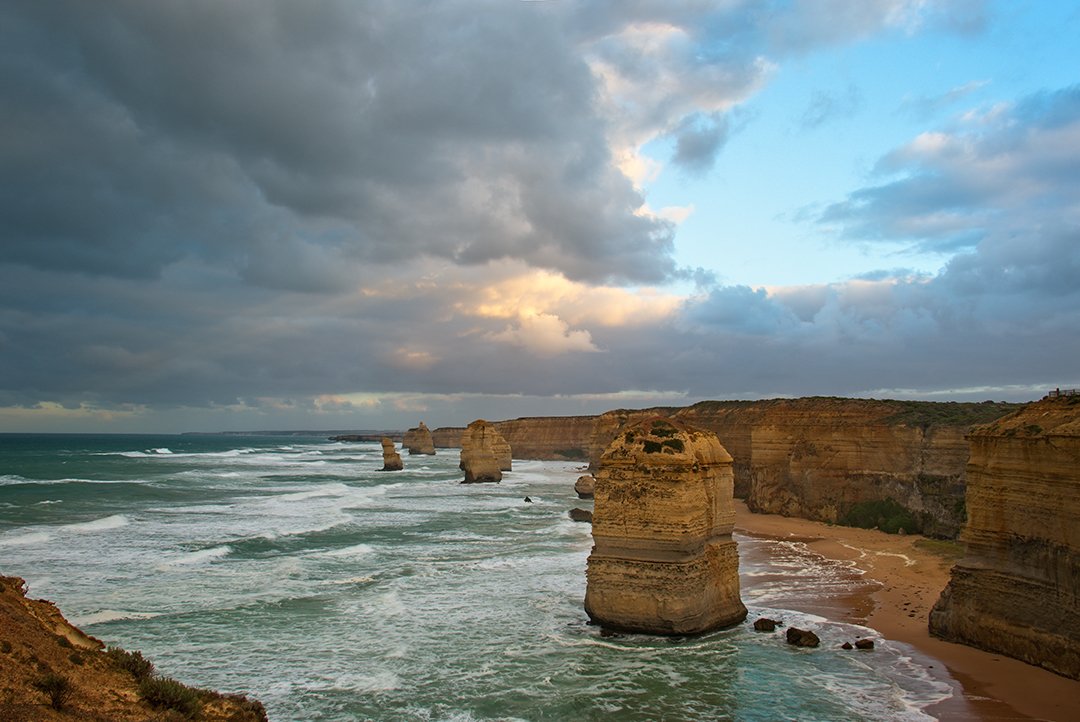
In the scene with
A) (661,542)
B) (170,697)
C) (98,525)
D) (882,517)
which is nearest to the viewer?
(170,697)

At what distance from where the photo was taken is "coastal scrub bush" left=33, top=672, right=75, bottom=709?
22.8 feet

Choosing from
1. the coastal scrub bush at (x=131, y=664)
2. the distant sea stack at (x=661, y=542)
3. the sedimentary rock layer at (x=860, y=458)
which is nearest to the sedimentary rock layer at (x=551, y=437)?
the sedimentary rock layer at (x=860, y=458)

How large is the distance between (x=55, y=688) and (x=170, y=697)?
1174mm

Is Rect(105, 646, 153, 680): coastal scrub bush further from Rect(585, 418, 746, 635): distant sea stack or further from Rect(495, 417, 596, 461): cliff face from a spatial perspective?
Rect(495, 417, 596, 461): cliff face

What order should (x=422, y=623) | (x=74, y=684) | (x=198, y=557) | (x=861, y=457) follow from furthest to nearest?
1. (x=861, y=457)
2. (x=198, y=557)
3. (x=422, y=623)
4. (x=74, y=684)

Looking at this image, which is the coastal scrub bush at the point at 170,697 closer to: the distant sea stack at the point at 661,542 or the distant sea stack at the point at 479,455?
the distant sea stack at the point at 661,542

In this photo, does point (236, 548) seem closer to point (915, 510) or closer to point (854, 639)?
→ point (854, 639)

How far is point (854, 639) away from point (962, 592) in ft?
9.14

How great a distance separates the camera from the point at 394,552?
1177 inches

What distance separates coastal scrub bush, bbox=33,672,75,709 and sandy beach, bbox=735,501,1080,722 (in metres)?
13.9

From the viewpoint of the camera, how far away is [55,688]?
23.4ft

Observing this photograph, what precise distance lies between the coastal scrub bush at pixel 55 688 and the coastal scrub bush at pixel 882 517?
3557cm

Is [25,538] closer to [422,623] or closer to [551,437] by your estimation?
[422,623]

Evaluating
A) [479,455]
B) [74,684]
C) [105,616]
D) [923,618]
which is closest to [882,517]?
[923,618]
